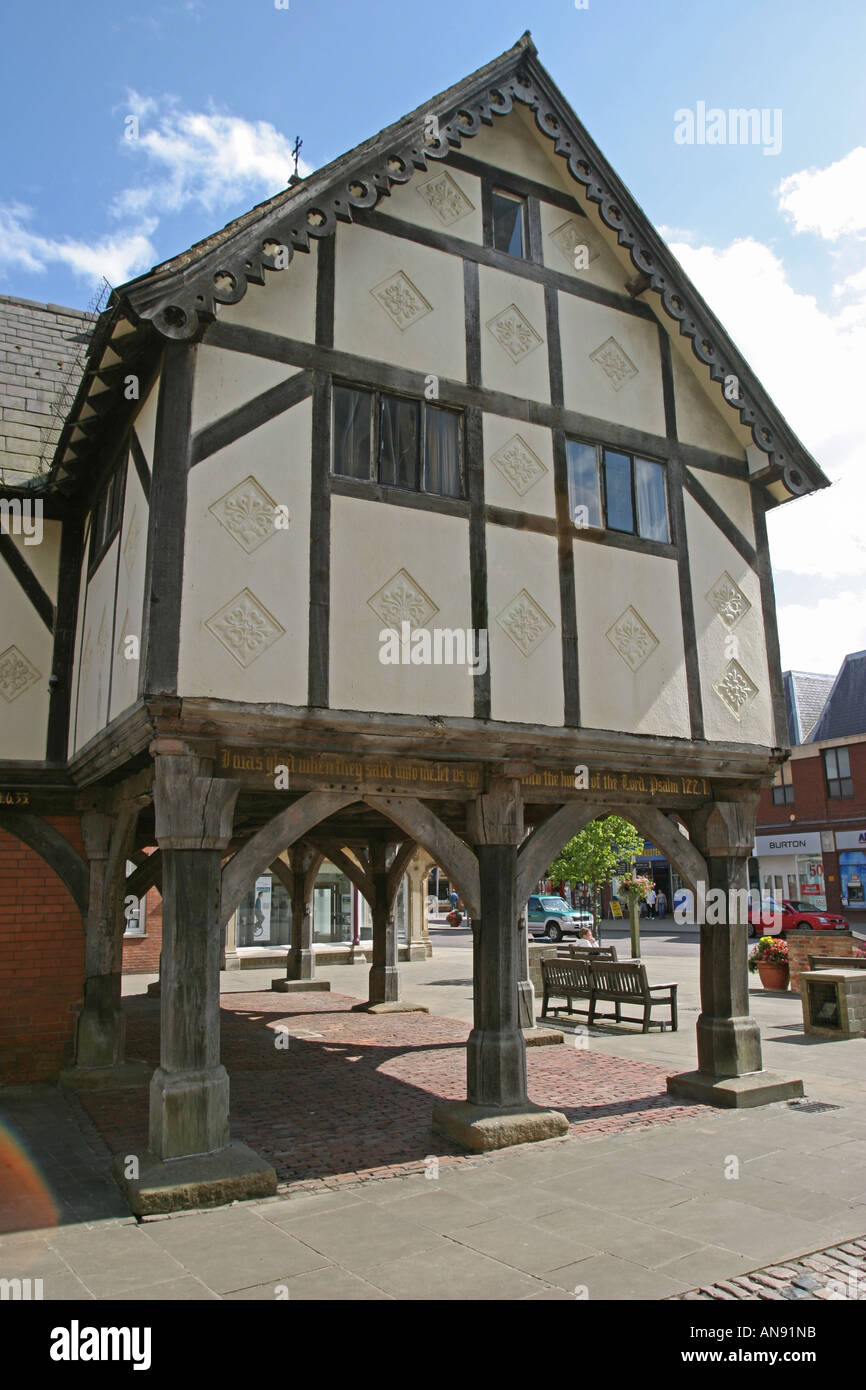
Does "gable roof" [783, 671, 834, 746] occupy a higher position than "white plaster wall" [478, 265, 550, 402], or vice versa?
"gable roof" [783, 671, 834, 746]

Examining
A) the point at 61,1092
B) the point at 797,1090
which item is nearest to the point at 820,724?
the point at 797,1090

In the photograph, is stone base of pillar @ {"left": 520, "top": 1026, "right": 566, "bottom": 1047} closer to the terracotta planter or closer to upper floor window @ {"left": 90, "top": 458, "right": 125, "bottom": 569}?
the terracotta planter

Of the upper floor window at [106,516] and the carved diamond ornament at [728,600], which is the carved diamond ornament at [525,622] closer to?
the carved diamond ornament at [728,600]

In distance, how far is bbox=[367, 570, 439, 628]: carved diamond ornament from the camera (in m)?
7.65

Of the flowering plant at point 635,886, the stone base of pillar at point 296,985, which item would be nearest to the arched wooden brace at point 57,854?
the stone base of pillar at point 296,985

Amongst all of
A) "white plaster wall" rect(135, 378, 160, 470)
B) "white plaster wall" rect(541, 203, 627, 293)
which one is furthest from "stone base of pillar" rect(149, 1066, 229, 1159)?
"white plaster wall" rect(541, 203, 627, 293)

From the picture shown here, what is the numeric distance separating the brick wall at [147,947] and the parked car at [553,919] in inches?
707

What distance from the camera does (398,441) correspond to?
8.11 meters

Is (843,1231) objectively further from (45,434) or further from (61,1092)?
(45,434)

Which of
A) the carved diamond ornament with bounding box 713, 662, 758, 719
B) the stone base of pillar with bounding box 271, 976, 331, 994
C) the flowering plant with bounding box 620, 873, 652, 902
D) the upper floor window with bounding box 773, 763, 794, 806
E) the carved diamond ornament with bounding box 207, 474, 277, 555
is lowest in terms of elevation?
the stone base of pillar with bounding box 271, 976, 331, 994

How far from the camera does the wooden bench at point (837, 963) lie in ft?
45.0

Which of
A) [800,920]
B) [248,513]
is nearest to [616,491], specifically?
[248,513]

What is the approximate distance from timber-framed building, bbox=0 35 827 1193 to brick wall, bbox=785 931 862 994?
7076mm

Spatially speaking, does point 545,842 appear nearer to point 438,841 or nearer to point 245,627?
point 438,841
